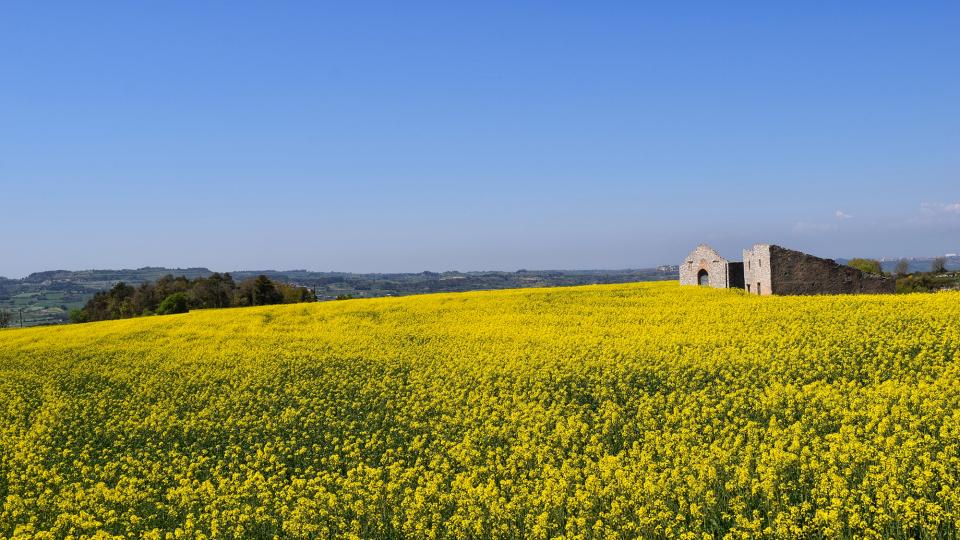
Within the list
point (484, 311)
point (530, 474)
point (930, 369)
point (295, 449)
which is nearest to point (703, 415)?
point (530, 474)

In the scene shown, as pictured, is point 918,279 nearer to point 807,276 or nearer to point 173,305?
point 807,276

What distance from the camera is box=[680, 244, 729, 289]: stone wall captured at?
39812 millimetres

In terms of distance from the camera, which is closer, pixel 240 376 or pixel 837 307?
pixel 240 376

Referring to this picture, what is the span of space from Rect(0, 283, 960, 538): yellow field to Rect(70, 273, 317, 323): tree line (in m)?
53.2

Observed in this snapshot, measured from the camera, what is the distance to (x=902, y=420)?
496 inches

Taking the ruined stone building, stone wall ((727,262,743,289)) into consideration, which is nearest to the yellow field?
the ruined stone building

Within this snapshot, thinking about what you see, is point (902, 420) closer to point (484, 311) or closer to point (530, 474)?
point (530, 474)

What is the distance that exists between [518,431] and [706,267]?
1181 inches

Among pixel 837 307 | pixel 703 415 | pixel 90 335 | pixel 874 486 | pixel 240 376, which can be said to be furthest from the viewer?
pixel 90 335

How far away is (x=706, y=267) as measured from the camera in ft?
136

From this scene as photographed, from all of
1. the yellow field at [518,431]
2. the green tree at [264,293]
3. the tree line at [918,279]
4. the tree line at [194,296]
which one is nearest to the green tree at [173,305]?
the tree line at [194,296]

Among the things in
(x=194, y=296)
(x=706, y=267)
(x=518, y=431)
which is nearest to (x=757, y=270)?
(x=706, y=267)

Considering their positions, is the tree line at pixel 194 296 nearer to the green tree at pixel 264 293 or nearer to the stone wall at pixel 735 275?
the green tree at pixel 264 293

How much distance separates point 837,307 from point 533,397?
52.2 ft
